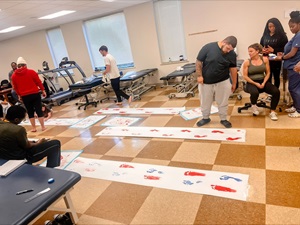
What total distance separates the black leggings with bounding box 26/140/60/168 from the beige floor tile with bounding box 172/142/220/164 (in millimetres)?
1363

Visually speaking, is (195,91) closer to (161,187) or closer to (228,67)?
(228,67)

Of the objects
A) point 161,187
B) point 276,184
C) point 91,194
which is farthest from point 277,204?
point 91,194

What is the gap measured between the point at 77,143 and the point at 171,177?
76.1 inches

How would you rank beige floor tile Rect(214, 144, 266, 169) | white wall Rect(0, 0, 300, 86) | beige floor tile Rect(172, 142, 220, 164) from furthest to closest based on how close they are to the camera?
1. white wall Rect(0, 0, 300, 86)
2. beige floor tile Rect(172, 142, 220, 164)
3. beige floor tile Rect(214, 144, 266, 169)

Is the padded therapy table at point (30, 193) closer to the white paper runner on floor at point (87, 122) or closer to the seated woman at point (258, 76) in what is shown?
the white paper runner on floor at point (87, 122)

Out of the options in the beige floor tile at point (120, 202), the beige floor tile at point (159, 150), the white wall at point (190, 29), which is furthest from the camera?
the white wall at point (190, 29)

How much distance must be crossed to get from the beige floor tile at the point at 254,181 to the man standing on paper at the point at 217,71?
109cm

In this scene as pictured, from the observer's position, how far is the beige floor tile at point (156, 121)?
391cm

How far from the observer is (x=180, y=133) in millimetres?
3361

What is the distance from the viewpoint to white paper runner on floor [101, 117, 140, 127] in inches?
165

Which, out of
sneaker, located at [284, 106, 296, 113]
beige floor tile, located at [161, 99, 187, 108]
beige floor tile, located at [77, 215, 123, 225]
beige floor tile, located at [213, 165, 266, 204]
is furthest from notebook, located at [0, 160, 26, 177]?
sneaker, located at [284, 106, 296, 113]

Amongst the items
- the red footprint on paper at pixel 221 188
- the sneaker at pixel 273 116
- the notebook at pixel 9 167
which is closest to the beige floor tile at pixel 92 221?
the notebook at pixel 9 167

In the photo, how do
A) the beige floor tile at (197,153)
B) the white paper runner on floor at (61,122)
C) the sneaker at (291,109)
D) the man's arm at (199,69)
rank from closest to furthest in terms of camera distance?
the beige floor tile at (197,153) → the man's arm at (199,69) → the sneaker at (291,109) → the white paper runner on floor at (61,122)

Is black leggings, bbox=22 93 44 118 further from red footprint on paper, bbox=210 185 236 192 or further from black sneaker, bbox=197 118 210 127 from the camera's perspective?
red footprint on paper, bbox=210 185 236 192
